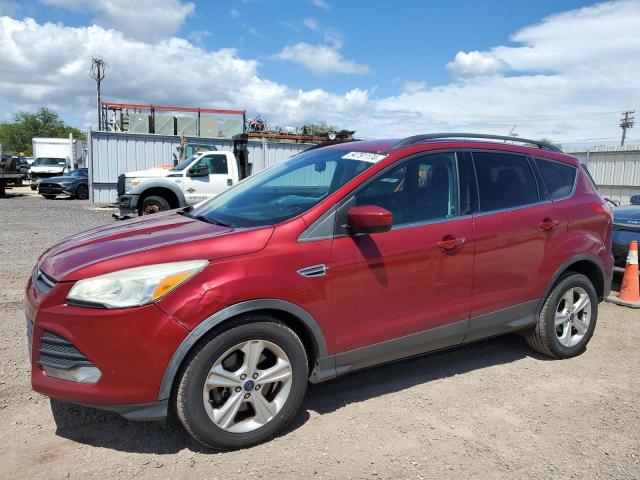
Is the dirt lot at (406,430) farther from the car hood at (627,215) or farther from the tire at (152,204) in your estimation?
the tire at (152,204)

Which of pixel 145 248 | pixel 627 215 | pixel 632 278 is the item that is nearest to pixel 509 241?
pixel 145 248

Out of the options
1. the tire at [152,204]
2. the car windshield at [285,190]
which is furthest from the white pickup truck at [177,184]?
the car windshield at [285,190]

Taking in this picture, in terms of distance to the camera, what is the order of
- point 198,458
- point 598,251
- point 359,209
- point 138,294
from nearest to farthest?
point 138,294 → point 198,458 → point 359,209 → point 598,251

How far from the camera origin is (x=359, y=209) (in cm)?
308

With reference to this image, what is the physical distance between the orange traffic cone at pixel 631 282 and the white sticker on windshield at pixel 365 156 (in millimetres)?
4116

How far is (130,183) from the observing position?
1309cm

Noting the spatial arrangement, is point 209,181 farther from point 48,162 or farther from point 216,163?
point 48,162

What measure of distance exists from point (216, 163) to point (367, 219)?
34.8ft

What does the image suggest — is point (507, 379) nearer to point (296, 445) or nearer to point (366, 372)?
point (366, 372)

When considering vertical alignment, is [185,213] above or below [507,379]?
above

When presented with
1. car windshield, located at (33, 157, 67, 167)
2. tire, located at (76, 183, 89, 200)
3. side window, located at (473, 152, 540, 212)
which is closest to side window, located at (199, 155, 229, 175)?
side window, located at (473, 152, 540, 212)

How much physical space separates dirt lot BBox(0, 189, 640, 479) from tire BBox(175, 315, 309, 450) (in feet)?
0.41

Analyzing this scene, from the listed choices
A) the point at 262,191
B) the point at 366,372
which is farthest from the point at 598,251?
the point at 262,191

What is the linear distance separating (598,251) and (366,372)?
2.27 metres
